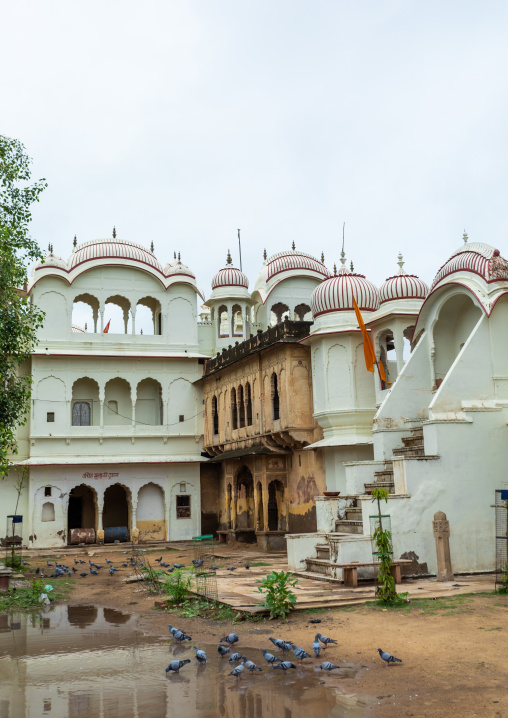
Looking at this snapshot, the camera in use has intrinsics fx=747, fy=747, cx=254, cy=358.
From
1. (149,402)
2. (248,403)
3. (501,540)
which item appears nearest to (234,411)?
(248,403)

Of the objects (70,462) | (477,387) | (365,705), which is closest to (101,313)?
(70,462)

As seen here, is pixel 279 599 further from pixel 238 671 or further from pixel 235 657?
pixel 238 671

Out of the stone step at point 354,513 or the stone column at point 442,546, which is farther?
the stone step at point 354,513

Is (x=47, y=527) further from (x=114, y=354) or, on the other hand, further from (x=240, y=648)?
(x=240, y=648)

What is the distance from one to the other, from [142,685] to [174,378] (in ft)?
71.7

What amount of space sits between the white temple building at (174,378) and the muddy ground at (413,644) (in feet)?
18.9

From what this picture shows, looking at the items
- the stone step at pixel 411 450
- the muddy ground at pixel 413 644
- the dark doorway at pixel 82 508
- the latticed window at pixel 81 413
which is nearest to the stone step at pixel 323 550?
the stone step at pixel 411 450

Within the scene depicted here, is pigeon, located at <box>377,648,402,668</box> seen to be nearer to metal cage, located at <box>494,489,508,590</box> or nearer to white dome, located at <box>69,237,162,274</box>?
metal cage, located at <box>494,489,508,590</box>

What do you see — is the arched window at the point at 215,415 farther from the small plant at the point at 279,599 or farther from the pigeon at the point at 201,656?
the pigeon at the point at 201,656

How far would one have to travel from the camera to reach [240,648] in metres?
8.55

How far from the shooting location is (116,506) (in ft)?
99.3

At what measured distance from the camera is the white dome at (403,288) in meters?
19.0

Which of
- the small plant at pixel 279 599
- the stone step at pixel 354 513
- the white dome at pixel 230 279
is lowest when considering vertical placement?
the small plant at pixel 279 599

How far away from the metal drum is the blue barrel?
71 cm
